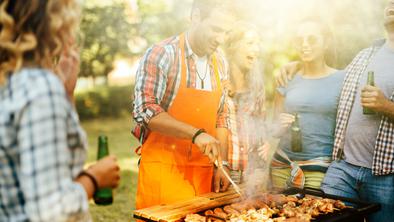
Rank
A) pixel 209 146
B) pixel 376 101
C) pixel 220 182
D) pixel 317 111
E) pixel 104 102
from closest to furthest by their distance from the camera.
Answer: pixel 209 146 → pixel 376 101 → pixel 220 182 → pixel 317 111 → pixel 104 102

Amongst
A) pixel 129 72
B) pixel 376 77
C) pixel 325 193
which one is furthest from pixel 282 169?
pixel 129 72

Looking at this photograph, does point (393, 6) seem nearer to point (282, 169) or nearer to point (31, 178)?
point (282, 169)

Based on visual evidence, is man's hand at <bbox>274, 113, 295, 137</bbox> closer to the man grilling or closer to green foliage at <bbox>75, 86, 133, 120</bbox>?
the man grilling

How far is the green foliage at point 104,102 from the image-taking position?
1614 centimetres

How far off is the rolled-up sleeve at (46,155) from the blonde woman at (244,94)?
2766mm

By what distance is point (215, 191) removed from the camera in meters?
3.85

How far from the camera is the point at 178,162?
12.3 ft

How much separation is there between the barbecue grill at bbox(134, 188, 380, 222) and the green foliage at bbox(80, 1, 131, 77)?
935 cm

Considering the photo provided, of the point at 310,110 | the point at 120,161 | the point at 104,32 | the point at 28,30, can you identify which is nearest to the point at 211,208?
the point at 310,110

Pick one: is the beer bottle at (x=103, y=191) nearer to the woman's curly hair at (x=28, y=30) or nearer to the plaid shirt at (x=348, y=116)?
the woman's curly hair at (x=28, y=30)

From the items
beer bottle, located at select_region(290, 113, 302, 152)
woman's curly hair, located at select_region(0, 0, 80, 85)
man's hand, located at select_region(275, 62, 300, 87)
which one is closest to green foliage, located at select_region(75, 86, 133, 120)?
man's hand, located at select_region(275, 62, 300, 87)

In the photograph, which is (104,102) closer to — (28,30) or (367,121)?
(367,121)

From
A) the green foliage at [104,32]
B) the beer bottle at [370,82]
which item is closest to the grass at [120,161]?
the green foliage at [104,32]

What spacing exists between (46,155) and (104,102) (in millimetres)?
15141
